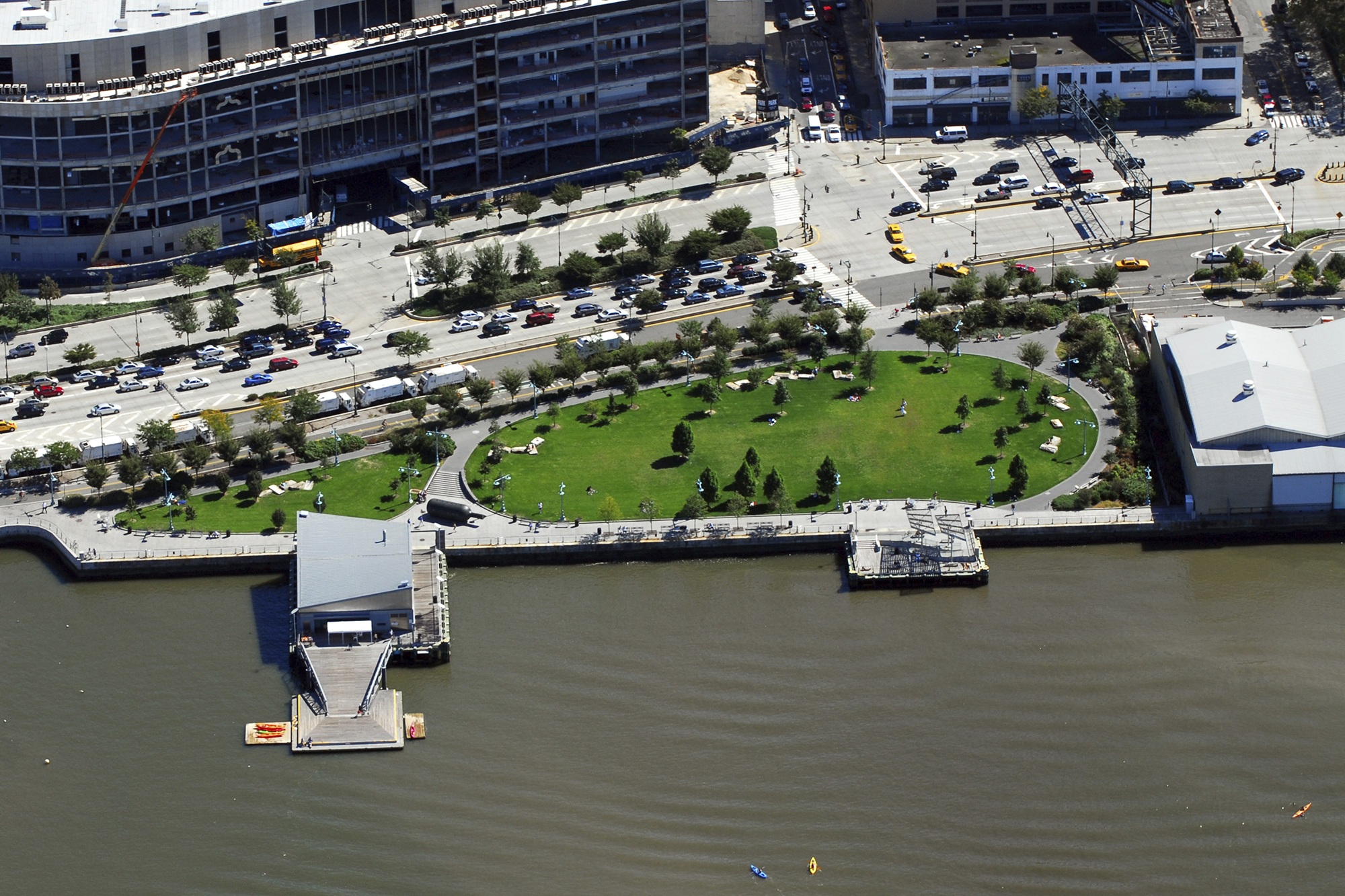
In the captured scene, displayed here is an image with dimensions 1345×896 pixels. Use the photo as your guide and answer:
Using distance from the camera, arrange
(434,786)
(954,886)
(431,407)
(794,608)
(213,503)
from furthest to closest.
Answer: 1. (431,407)
2. (213,503)
3. (794,608)
4. (434,786)
5. (954,886)

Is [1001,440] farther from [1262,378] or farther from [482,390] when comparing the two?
[482,390]

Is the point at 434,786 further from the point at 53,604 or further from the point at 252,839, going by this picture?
the point at 53,604

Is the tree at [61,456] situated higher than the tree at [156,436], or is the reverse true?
the tree at [156,436]

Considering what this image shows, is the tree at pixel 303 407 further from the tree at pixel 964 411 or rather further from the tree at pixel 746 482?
the tree at pixel 964 411

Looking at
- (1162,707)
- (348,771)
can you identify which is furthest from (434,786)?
(1162,707)

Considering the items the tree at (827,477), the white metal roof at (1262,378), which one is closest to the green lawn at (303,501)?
the tree at (827,477)

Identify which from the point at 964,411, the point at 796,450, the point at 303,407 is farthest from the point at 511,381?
the point at 964,411
